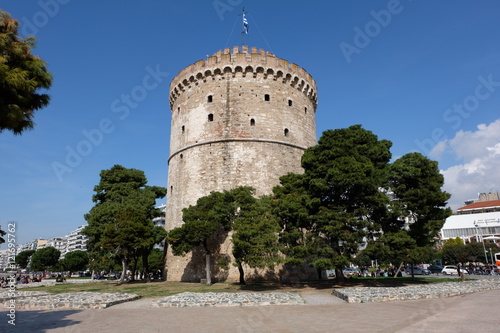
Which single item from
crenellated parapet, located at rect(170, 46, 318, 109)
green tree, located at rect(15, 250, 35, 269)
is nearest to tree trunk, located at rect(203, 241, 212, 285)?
crenellated parapet, located at rect(170, 46, 318, 109)

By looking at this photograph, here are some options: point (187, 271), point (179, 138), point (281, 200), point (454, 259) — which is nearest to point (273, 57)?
point (179, 138)

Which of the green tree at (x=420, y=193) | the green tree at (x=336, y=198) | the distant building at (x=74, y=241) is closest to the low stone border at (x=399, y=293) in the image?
the green tree at (x=336, y=198)

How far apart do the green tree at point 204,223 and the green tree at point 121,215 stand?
3458 mm

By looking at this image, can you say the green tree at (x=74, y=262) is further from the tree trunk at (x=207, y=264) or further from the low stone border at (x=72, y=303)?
the low stone border at (x=72, y=303)

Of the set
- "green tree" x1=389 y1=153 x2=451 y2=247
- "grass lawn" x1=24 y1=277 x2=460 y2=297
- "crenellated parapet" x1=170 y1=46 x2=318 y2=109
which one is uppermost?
"crenellated parapet" x1=170 y1=46 x2=318 y2=109

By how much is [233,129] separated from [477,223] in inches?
1948

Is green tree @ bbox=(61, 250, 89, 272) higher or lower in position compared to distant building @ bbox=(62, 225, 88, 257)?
lower

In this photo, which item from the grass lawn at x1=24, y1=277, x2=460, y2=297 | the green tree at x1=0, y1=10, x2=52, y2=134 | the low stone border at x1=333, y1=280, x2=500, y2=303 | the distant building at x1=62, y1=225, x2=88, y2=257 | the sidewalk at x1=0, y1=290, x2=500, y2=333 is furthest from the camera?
the distant building at x1=62, y1=225, x2=88, y2=257

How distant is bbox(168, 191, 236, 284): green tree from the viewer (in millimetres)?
16844

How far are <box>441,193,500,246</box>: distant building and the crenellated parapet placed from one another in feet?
145

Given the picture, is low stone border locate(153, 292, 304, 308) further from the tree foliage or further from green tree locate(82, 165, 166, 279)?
green tree locate(82, 165, 166, 279)

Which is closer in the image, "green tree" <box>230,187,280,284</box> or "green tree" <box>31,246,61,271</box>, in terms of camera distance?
"green tree" <box>230,187,280,284</box>

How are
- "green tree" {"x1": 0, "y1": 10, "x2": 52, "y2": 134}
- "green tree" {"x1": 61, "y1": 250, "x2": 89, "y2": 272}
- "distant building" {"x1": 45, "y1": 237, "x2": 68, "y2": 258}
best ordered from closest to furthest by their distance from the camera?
"green tree" {"x1": 0, "y1": 10, "x2": 52, "y2": 134}, "green tree" {"x1": 61, "y1": 250, "x2": 89, "y2": 272}, "distant building" {"x1": 45, "y1": 237, "x2": 68, "y2": 258}

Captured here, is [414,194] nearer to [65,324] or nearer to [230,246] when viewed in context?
[230,246]
